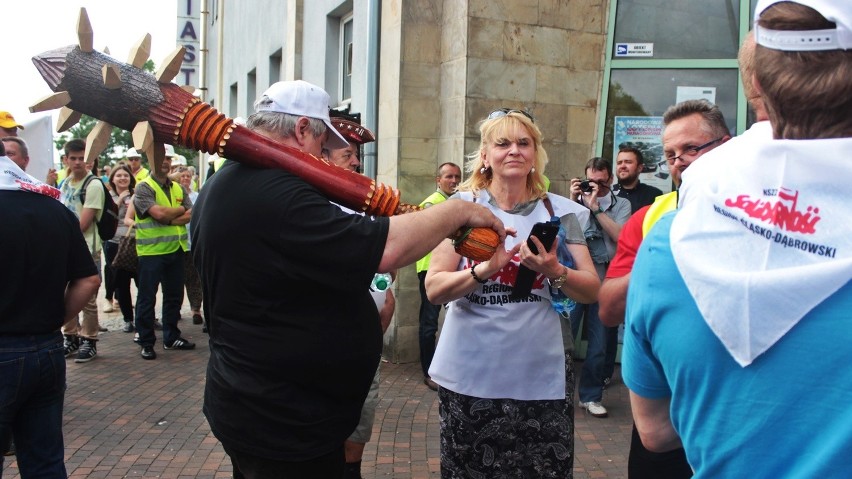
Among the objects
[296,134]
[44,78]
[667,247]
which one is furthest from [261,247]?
[667,247]

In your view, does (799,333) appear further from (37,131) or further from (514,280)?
(37,131)

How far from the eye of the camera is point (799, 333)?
105 cm

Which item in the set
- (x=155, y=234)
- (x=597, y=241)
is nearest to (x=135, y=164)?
(x=155, y=234)

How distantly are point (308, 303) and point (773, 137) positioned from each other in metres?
1.41

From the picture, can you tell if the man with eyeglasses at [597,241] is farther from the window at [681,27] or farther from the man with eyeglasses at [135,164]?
the man with eyeglasses at [135,164]

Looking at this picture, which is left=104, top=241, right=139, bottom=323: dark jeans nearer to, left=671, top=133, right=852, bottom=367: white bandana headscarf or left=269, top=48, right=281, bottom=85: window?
left=269, top=48, right=281, bottom=85: window

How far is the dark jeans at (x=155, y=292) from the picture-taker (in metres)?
7.64

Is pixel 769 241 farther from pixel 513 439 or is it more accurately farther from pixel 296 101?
pixel 513 439

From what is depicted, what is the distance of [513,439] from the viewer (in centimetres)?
289

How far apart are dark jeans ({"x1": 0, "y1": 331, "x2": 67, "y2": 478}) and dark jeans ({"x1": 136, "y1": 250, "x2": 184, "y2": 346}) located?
4.53 metres

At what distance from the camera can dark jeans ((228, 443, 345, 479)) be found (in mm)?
2201

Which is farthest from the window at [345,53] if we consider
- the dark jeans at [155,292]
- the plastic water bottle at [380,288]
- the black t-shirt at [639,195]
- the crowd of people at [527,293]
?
the plastic water bottle at [380,288]

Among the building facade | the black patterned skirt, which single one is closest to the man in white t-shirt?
the building facade

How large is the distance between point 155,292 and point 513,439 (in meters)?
5.93
